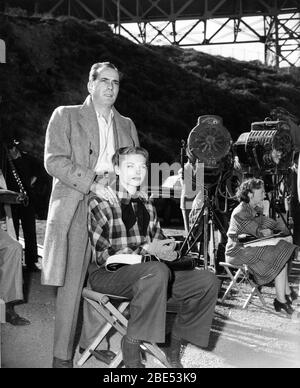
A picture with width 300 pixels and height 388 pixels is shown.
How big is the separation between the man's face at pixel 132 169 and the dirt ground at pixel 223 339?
91cm

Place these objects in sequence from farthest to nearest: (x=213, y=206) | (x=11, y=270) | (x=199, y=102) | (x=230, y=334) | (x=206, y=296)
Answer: (x=199, y=102) → (x=213, y=206) → (x=230, y=334) → (x=11, y=270) → (x=206, y=296)

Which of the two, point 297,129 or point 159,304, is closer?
point 159,304

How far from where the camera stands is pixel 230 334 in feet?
11.9

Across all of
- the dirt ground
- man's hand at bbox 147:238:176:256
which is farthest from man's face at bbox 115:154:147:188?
the dirt ground

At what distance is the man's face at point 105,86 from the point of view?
2.65 metres

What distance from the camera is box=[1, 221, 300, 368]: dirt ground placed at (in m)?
2.95

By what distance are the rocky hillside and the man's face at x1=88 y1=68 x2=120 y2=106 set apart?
692 centimetres

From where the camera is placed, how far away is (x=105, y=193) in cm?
253

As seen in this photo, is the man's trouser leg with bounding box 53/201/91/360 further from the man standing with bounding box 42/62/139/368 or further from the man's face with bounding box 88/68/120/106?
the man's face with bounding box 88/68/120/106

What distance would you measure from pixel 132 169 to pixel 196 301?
2.15ft

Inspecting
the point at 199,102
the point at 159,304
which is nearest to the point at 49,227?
the point at 159,304
